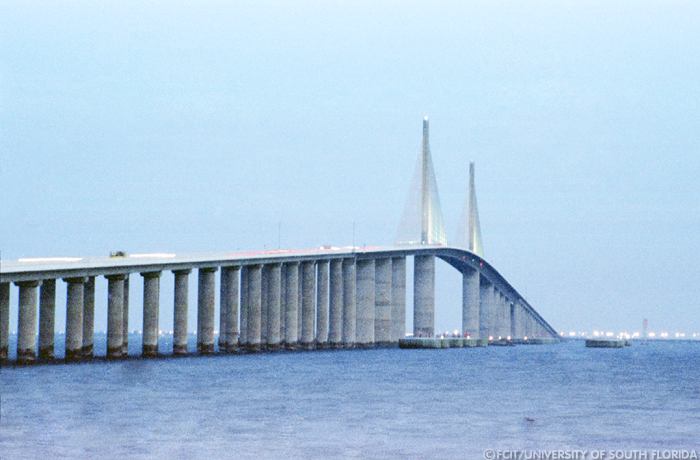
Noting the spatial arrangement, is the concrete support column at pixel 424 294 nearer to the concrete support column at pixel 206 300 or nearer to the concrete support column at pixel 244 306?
the concrete support column at pixel 244 306

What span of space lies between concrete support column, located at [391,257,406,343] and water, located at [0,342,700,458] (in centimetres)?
6601

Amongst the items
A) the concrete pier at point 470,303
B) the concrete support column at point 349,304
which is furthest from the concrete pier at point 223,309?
the concrete pier at point 470,303

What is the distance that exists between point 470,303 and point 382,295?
4259 centimetres

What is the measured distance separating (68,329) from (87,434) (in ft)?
155

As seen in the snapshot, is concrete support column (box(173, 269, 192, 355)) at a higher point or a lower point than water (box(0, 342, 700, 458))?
higher

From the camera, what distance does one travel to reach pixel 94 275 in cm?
9062

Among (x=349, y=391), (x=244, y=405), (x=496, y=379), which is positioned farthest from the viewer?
(x=496, y=379)

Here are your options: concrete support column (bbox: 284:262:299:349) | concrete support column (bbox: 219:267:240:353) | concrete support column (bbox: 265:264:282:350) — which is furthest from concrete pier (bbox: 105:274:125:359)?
concrete support column (bbox: 284:262:299:349)

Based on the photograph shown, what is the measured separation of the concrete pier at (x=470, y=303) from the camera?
19025 cm

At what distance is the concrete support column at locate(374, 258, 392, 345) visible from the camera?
495 ft

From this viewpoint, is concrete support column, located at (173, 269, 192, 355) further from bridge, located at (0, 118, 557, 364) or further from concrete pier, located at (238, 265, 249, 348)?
concrete pier, located at (238, 265, 249, 348)

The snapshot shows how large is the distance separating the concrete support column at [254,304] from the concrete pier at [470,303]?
7270cm

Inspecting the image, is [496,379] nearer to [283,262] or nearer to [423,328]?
[283,262]

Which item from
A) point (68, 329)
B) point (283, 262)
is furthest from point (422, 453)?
point (283, 262)
